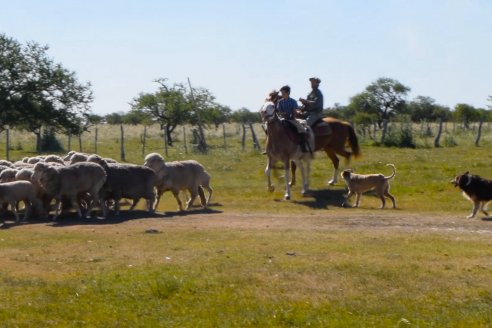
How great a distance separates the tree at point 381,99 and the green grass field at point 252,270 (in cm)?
6323

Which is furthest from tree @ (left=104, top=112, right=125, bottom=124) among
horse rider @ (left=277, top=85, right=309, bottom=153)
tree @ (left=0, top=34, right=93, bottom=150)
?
horse rider @ (left=277, top=85, right=309, bottom=153)

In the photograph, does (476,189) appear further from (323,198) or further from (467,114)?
(467,114)

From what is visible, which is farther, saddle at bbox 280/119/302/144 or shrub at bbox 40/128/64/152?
shrub at bbox 40/128/64/152

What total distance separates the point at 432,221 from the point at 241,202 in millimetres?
6608

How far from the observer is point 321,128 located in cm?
2783

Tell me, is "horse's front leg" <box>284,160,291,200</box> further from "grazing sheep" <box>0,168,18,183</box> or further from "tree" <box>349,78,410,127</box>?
"tree" <box>349,78,410,127</box>

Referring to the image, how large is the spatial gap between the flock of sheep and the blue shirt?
3722 millimetres

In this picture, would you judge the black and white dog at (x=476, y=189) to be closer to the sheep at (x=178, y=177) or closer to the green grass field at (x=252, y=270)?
the green grass field at (x=252, y=270)

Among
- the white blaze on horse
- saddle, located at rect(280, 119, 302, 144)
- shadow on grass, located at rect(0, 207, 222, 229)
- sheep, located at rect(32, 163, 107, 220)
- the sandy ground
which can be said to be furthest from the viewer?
saddle, located at rect(280, 119, 302, 144)

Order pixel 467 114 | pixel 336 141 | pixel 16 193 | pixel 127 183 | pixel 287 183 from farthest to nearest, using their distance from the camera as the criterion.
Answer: pixel 467 114
pixel 336 141
pixel 287 183
pixel 127 183
pixel 16 193

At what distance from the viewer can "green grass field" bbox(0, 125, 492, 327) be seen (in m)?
12.1

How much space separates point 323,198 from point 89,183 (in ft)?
24.4

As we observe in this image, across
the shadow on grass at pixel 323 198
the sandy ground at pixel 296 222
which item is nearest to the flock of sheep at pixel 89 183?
the sandy ground at pixel 296 222

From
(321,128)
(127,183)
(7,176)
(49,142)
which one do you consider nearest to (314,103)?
(321,128)
